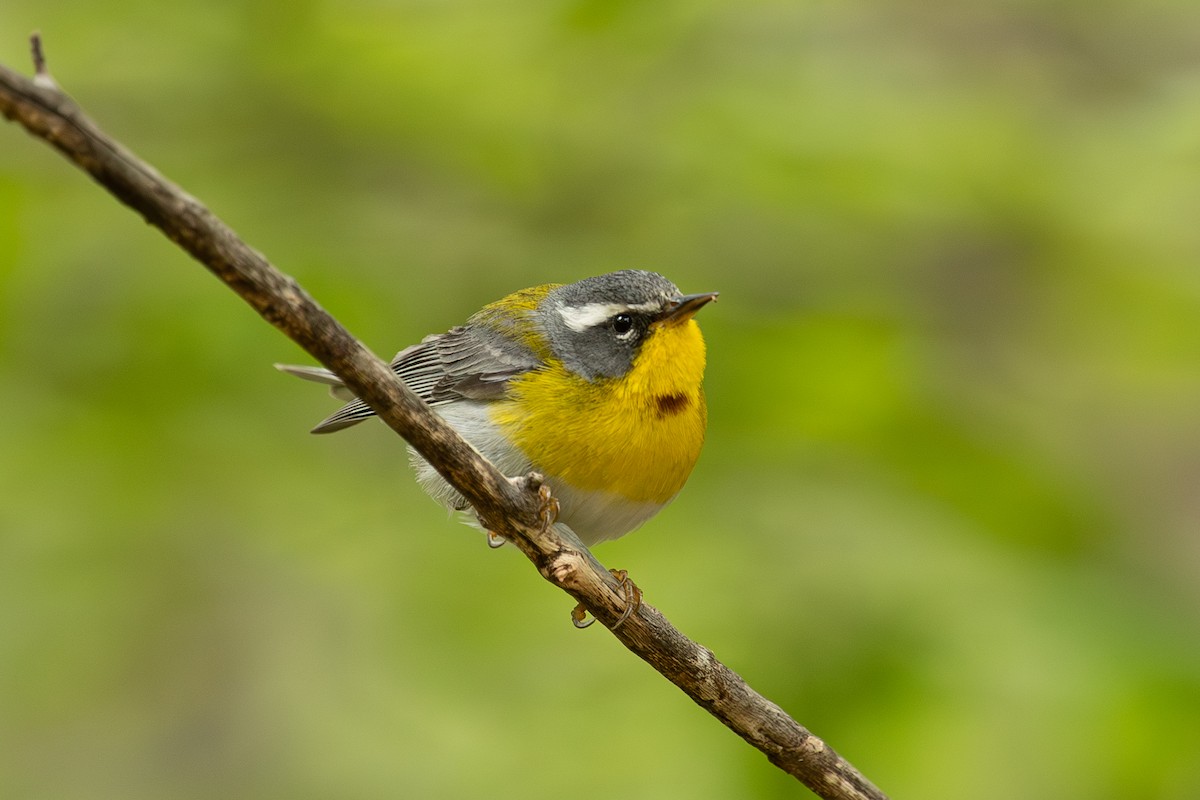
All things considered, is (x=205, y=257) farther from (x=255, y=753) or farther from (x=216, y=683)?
(x=216, y=683)

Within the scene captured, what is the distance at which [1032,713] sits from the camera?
4.09 meters

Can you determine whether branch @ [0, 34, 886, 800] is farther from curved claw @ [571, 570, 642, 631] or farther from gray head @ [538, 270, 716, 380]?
gray head @ [538, 270, 716, 380]

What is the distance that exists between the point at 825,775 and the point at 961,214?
9.87 ft

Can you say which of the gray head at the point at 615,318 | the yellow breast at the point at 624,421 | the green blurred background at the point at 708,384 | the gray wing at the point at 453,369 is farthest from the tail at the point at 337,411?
the gray head at the point at 615,318

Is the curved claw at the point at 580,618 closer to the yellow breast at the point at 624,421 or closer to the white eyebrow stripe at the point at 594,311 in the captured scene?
the yellow breast at the point at 624,421

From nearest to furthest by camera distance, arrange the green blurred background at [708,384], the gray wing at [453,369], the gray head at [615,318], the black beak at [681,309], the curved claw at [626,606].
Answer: the curved claw at [626,606] < the green blurred background at [708,384] < the black beak at [681,309] < the gray head at [615,318] < the gray wing at [453,369]

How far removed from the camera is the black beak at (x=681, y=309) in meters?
4.41

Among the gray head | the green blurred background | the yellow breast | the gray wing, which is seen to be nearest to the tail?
the gray wing

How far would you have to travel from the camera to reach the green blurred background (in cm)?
422

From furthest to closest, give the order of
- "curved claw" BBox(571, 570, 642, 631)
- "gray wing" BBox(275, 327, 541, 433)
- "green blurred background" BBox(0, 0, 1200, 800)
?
"gray wing" BBox(275, 327, 541, 433) < "green blurred background" BBox(0, 0, 1200, 800) < "curved claw" BBox(571, 570, 642, 631)

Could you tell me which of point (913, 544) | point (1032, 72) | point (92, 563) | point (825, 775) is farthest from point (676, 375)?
point (1032, 72)

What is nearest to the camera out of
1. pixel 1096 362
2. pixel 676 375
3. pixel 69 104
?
pixel 69 104

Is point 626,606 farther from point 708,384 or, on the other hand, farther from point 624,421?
point 708,384

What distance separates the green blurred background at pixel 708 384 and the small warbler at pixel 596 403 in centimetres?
36
